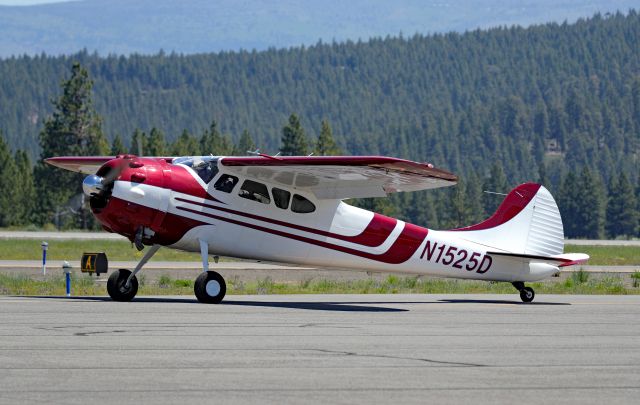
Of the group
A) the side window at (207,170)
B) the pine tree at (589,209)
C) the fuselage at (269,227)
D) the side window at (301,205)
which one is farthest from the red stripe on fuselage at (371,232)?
the pine tree at (589,209)

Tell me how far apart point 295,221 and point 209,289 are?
2173mm

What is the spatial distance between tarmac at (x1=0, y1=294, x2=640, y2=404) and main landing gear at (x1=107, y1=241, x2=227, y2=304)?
1.30 ft

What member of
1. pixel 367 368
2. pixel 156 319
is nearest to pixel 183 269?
pixel 156 319

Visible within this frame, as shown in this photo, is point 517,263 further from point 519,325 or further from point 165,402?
point 165,402

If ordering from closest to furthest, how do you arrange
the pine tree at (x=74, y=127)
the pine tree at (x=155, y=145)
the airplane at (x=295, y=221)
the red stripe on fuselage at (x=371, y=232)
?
the airplane at (x=295, y=221), the red stripe on fuselage at (x=371, y=232), the pine tree at (x=74, y=127), the pine tree at (x=155, y=145)

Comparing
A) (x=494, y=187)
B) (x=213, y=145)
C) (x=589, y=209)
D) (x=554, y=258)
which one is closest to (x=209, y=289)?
(x=554, y=258)

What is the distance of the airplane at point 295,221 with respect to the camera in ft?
65.6

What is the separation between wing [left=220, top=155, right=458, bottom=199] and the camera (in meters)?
19.3

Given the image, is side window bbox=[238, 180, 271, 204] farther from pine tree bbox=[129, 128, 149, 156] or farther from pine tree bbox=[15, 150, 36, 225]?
pine tree bbox=[15, 150, 36, 225]

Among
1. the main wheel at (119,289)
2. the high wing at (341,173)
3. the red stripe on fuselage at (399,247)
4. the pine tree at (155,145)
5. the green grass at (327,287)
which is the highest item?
→ the pine tree at (155,145)

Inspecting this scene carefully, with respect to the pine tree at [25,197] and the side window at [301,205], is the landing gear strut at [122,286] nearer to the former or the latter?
the side window at [301,205]

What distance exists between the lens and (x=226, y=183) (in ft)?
68.7

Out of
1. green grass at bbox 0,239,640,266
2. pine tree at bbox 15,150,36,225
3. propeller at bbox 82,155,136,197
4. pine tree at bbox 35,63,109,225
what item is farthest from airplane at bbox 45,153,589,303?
pine tree at bbox 15,150,36,225

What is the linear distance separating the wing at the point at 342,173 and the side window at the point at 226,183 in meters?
0.14
